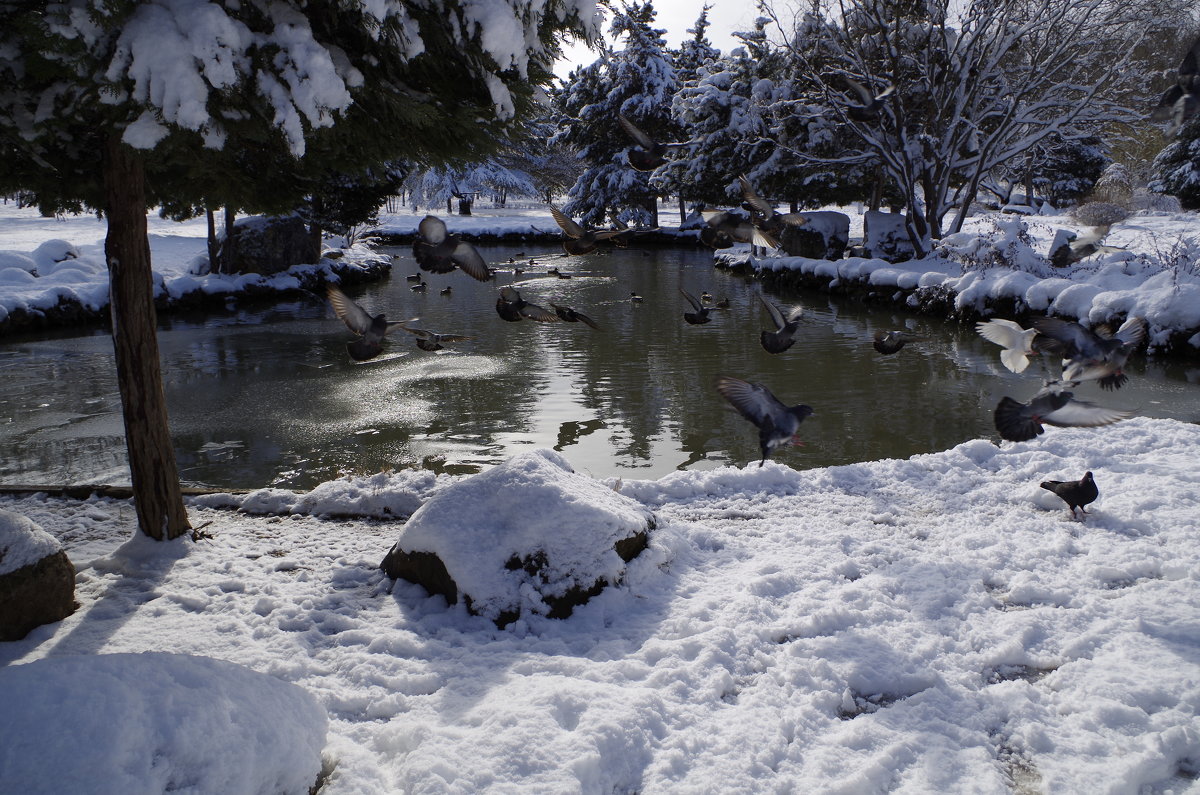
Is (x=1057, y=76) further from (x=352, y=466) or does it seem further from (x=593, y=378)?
(x=352, y=466)

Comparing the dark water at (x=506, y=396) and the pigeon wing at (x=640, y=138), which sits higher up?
the pigeon wing at (x=640, y=138)

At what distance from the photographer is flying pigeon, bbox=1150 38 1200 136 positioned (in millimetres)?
3305

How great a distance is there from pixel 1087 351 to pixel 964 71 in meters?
17.4

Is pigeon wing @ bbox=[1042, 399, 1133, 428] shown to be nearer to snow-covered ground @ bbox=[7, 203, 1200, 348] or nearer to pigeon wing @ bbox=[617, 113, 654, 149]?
pigeon wing @ bbox=[617, 113, 654, 149]

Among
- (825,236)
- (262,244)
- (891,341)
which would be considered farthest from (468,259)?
(825,236)

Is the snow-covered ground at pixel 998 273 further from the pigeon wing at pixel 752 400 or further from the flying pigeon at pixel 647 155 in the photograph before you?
the pigeon wing at pixel 752 400

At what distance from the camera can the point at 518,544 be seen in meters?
4.43

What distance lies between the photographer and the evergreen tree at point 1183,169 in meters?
22.8

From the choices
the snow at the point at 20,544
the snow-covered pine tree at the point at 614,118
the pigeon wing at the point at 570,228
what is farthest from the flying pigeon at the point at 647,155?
the snow-covered pine tree at the point at 614,118

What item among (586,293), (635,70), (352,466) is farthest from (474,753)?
(635,70)

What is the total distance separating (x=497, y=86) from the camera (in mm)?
3818

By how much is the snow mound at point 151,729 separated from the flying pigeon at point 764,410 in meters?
3.30

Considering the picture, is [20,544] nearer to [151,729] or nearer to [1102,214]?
[151,729]

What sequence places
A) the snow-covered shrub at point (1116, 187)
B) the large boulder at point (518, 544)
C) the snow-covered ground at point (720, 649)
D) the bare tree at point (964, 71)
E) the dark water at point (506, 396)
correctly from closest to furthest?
the snow-covered ground at point (720, 649)
the large boulder at point (518, 544)
the dark water at point (506, 396)
the bare tree at point (964, 71)
the snow-covered shrub at point (1116, 187)
